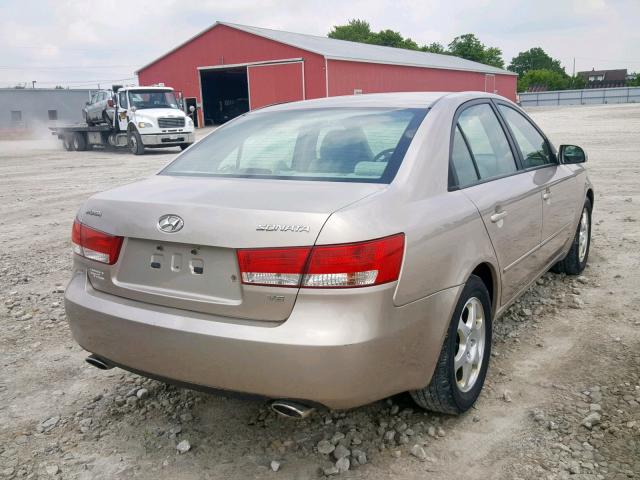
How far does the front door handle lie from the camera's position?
3252 mm

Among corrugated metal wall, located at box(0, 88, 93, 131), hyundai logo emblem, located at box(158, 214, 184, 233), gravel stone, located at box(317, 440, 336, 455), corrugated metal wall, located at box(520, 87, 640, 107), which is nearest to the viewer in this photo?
hyundai logo emblem, located at box(158, 214, 184, 233)

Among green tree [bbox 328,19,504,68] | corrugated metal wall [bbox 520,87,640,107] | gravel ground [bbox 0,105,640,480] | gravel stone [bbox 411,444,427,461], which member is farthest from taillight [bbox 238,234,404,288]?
green tree [bbox 328,19,504,68]

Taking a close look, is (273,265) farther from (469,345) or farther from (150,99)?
(150,99)

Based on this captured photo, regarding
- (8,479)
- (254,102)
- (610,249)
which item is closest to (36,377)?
(8,479)

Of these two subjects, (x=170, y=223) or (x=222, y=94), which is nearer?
(x=170, y=223)

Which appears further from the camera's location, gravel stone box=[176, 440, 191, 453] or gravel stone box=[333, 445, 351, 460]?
gravel stone box=[176, 440, 191, 453]

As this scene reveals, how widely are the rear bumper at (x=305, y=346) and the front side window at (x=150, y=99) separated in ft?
68.2

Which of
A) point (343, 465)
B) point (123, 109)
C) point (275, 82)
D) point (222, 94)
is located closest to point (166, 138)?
point (123, 109)

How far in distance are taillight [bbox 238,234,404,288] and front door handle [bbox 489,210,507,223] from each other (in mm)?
1031

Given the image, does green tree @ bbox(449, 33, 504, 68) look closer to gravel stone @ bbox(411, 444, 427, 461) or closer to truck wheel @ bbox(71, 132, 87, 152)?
truck wheel @ bbox(71, 132, 87, 152)

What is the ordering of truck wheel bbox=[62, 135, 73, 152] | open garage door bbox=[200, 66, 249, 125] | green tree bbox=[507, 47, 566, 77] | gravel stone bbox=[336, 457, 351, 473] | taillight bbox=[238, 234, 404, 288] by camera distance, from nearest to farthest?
taillight bbox=[238, 234, 404, 288] → gravel stone bbox=[336, 457, 351, 473] → truck wheel bbox=[62, 135, 73, 152] → open garage door bbox=[200, 66, 249, 125] → green tree bbox=[507, 47, 566, 77]

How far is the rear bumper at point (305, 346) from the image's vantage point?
2352 millimetres

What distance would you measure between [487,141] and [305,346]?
198cm

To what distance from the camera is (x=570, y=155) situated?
4.60 m
